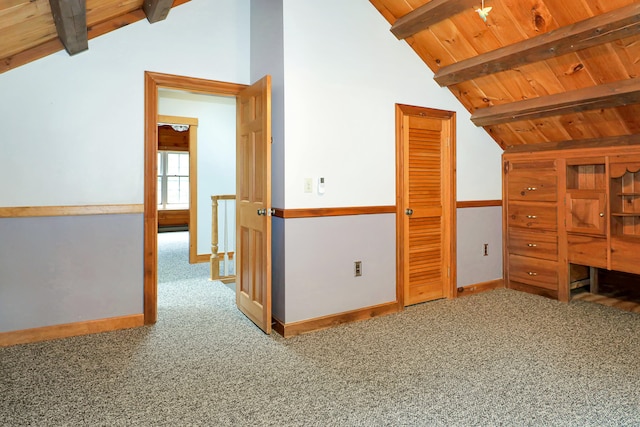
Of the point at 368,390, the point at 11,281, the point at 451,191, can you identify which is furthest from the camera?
the point at 451,191

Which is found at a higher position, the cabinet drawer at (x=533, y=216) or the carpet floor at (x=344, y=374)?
the cabinet drawer at (x=533, y=216)

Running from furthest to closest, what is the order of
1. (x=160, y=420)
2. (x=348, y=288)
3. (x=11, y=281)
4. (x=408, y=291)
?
1. (x=408, y=291)
2. (x=348, y=288)
3. (x=11, y=281)
4. (x=160, y=420)

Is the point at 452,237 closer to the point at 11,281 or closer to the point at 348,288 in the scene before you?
the point at 348,288

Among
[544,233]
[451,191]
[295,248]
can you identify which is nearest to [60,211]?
[295,248]

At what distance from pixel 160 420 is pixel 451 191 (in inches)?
124

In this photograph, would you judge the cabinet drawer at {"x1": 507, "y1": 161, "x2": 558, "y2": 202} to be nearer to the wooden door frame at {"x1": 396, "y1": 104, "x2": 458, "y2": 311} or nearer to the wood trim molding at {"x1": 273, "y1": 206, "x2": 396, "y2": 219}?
the wooden door frame at {"x1": 396, "y1": 104, "x2": 458, "y2": 311}

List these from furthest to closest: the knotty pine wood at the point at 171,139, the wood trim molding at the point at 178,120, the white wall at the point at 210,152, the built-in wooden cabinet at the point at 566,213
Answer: the knotty pine wood at the point at 171,139, the white wall at the point at 210,152, the wood trim molding at the point at 178,120, the built-in wooden cabinet at the point at 566,213

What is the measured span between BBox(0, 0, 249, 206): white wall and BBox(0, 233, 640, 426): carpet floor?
3.65 feet

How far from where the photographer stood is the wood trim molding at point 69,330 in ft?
9.03

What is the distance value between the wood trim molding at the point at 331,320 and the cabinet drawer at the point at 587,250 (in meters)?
1.78

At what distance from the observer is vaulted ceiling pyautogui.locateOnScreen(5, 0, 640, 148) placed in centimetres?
247

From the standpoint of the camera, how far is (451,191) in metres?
3.94

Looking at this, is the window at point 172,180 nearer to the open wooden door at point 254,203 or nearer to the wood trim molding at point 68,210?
the open wooden door at point 254,203

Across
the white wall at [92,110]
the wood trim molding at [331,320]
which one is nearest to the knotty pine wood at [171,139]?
the white wall at [92,110]
